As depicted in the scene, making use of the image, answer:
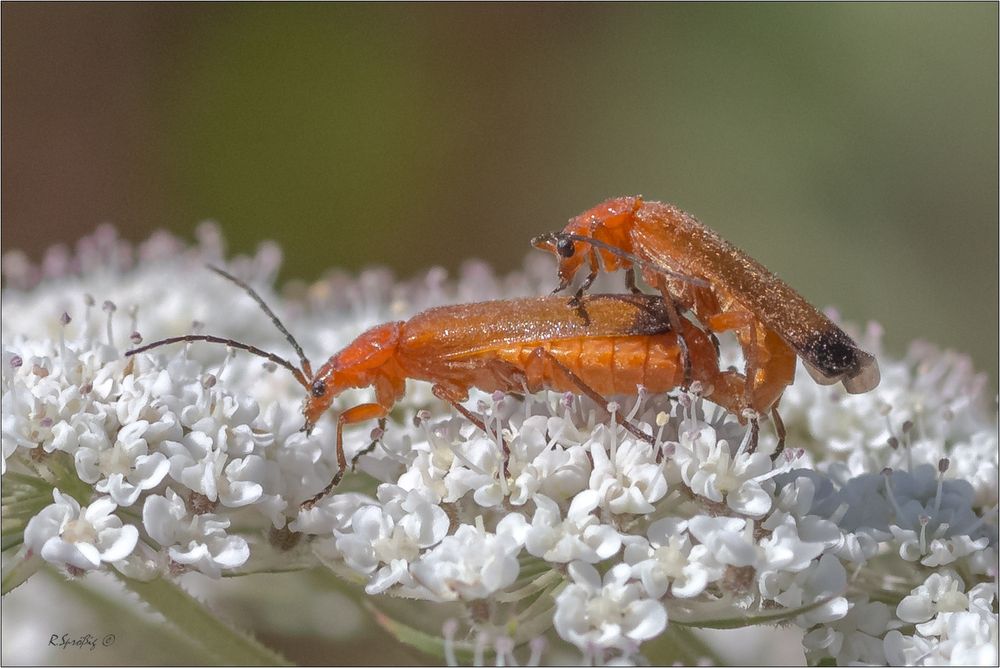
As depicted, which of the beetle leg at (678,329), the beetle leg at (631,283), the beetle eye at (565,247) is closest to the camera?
the beetle leg at (678,329)

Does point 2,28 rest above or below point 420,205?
above

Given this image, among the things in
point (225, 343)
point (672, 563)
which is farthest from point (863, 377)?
point (225, 343)

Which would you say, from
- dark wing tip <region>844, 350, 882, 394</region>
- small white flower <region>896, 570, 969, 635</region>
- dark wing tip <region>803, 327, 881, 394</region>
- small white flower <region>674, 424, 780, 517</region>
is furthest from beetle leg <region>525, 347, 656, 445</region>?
small white flower <region>896, 570, 969, 635</region>

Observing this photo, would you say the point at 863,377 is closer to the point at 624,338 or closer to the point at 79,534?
the point at 624,338

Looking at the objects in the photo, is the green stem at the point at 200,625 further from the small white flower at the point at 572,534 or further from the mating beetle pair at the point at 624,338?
the small white flower at the point at 572,534

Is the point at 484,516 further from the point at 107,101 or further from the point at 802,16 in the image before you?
the point at 107,101

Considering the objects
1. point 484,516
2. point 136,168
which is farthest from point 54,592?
point 136,168

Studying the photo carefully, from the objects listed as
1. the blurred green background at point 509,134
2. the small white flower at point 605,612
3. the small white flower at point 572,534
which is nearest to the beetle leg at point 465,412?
the small white flower at point 572,534
